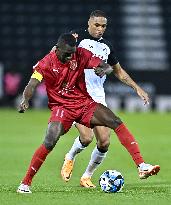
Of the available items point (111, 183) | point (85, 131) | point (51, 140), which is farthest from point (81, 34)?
point (111, 183)

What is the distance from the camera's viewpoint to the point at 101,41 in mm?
10195

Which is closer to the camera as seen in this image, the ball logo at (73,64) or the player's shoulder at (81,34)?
the ball logo at (73,64)

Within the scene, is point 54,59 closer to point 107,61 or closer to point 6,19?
point 107,61

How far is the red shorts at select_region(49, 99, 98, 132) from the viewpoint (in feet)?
30.4

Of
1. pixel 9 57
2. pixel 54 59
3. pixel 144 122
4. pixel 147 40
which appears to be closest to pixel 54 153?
pixel 54 59

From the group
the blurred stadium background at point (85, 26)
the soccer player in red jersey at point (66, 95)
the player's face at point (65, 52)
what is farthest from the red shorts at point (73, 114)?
the blurred stadium background at point (85, 26)

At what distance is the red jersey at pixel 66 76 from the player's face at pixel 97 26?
56 centimetres

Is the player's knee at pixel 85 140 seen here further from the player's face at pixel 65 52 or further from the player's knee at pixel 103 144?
the player's face at pixel 65 52

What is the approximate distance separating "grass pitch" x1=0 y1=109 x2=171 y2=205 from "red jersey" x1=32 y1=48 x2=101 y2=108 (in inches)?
40.7

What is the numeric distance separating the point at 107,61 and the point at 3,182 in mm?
1949

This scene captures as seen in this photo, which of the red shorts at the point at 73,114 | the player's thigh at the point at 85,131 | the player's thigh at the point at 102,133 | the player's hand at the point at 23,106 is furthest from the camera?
the player's thigh at the point at 85,131

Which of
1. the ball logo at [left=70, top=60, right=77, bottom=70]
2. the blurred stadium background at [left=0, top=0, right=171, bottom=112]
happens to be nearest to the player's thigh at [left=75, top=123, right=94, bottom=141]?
the ball logo at [left=70, top=60, right=77, bottom=70]

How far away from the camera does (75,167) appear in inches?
486

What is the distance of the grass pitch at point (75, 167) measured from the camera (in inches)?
338
